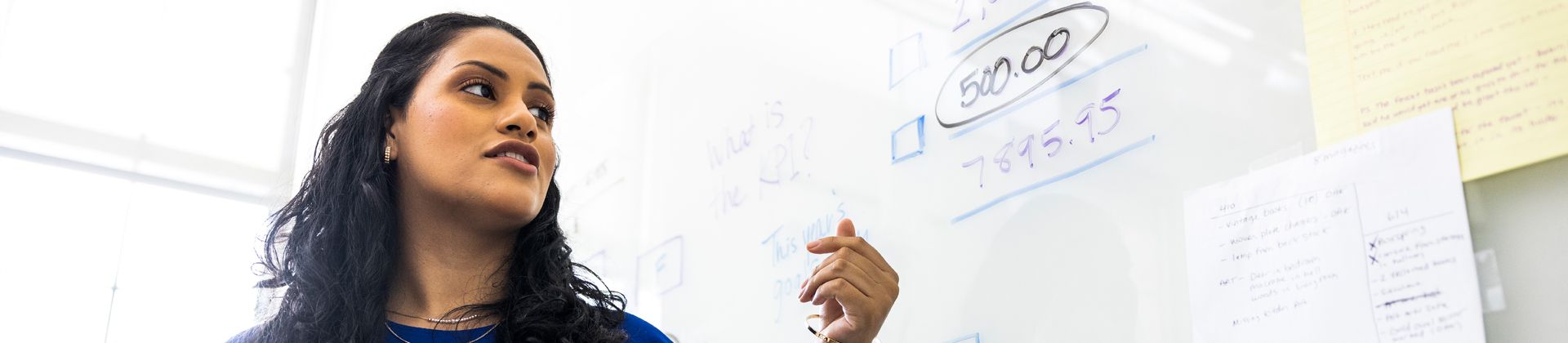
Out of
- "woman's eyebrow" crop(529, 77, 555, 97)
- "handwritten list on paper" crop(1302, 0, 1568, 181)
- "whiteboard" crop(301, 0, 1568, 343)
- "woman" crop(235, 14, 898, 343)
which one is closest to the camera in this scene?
"handwritten list on paper" crop(1302, 0, 1568, 181)

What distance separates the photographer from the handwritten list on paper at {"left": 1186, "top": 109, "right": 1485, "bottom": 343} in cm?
67

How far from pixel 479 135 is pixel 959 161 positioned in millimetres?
443

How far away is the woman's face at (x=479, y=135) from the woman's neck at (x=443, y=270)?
0.02 metres

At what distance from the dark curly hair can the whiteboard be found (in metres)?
0.31

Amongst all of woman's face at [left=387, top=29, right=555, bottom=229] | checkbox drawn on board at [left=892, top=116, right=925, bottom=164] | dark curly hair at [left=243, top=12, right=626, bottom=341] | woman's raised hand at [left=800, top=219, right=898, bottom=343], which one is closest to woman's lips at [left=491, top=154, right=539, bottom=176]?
woman's face at [left=387, top=29, right=555, bottom=229]

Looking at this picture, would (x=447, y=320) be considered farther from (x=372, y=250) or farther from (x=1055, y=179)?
(x=1055, y=179)

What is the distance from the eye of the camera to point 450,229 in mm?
1028

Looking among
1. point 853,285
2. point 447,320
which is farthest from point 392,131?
point 853,285

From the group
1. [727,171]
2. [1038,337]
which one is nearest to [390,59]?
[727,171]

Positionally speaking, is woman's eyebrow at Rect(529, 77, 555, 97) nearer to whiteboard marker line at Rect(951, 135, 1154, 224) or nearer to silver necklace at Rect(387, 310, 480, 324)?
silver necklace at Rect(387, 310, 480, 324)

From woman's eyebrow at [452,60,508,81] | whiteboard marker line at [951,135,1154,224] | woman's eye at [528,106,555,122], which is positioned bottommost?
whiteboard marker line at [951,135,1154,224]

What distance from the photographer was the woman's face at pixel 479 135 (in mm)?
971

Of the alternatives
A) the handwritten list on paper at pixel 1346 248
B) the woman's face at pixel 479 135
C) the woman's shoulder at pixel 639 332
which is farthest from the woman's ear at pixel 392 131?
the handwritten list on paper at pixel 1346 248

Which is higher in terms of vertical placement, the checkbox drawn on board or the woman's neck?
the checkbox drawn on board
